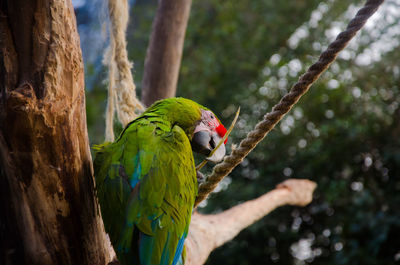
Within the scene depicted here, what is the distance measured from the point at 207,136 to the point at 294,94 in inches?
9.4

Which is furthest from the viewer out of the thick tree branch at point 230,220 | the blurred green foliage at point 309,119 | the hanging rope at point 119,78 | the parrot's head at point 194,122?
the blurred green foliage at point 309,119

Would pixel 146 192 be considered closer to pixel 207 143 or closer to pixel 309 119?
pixel 207 143

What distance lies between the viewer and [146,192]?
27.0 inches

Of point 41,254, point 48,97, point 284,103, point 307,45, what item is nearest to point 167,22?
point 284,103

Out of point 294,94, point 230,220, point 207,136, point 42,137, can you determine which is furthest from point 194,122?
point 230,220

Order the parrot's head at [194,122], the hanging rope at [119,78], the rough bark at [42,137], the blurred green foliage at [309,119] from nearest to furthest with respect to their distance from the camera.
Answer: the rough bark at [42,137], the parrot's head at [194,122], the hanging rope at [119,78], the blurred green foliage at [309,119]

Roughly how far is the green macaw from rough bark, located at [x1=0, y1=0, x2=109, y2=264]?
6cm

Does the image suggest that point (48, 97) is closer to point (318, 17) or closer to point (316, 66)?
point (316, 66)

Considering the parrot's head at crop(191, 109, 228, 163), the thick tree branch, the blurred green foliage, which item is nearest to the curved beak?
the parrot's head at crop(191, 109, 228, 163)

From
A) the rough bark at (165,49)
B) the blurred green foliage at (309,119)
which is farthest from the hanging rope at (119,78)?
the blurred green foliage at (309,119)

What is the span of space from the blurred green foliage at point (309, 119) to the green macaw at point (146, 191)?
1577 mm

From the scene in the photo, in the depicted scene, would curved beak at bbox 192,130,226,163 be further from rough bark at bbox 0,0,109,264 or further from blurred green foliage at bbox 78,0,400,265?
blurred green foliage at bbox 78,0,400,265

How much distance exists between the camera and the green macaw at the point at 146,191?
681 millimetres

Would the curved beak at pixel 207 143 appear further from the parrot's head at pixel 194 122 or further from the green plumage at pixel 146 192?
the green plumage at pixel 146 192
